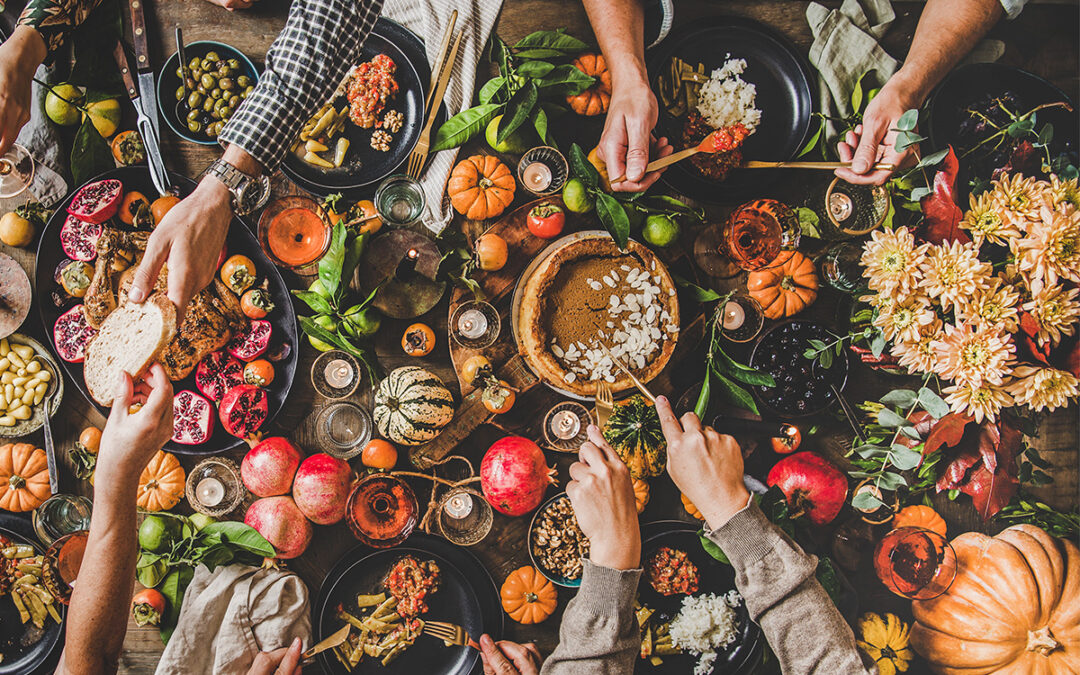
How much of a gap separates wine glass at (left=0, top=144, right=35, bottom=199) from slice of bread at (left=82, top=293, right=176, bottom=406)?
0.65m

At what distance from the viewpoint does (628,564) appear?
1858 mm

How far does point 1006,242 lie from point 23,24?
3.63m

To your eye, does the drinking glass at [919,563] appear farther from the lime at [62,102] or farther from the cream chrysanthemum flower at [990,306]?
the lime at [62,102]

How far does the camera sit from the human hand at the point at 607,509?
1.85 metres

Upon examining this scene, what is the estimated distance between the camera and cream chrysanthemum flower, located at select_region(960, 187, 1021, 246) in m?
1.95

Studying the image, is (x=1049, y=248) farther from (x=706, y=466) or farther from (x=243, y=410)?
(x=243, y=410)

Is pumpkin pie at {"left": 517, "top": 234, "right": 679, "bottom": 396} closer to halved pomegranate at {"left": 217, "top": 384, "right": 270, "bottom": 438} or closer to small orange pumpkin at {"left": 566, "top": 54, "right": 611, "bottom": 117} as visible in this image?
small orange pumpkin at {"left": 566, "top": 54, "right": 611, "bottom": 117}

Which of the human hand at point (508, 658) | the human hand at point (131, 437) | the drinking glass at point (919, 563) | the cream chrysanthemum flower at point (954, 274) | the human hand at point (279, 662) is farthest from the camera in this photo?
the drinking glass at point (919, 563)

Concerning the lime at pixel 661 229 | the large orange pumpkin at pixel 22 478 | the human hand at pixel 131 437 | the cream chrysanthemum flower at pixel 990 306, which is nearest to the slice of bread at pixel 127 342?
the human hand at pixel 131 437

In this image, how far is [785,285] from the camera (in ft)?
7.12

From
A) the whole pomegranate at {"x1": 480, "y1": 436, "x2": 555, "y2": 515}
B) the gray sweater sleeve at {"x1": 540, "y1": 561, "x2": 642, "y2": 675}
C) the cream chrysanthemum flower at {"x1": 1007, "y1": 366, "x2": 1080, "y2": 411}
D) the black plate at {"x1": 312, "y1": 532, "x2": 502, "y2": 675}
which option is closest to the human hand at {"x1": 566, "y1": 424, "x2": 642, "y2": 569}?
the gray sweater sleeve at {"x1": 540, "y1": 561, "x2": 642, "y2": 675}

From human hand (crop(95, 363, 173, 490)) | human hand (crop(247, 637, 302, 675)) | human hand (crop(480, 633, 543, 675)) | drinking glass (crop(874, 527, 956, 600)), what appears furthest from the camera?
drinking glass (crop(874, 527, 956, 600))

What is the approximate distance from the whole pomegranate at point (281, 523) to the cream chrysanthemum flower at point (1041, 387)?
2.68 meters

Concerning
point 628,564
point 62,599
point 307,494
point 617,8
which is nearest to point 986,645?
point 628,564
